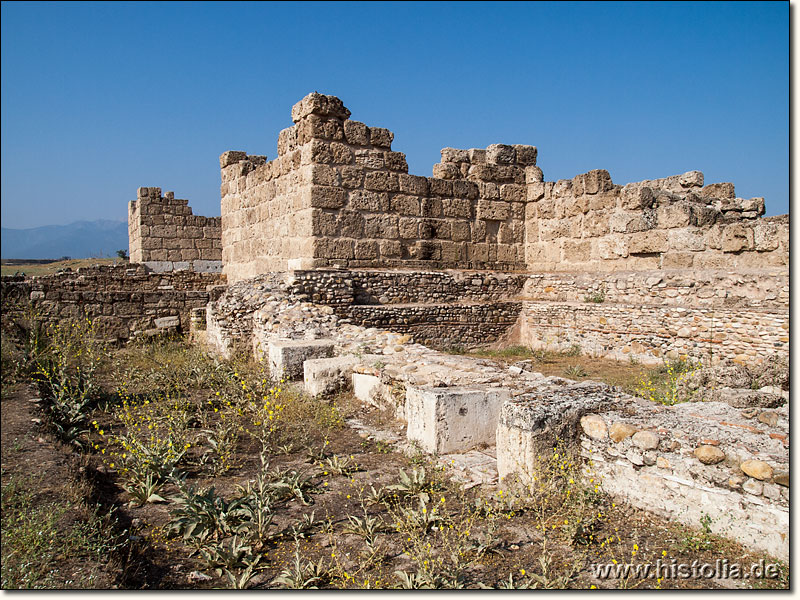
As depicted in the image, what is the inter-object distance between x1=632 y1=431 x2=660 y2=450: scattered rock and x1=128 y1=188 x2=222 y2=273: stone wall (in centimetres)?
1605

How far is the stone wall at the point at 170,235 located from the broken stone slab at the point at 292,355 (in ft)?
36.5

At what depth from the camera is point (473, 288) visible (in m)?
11.8

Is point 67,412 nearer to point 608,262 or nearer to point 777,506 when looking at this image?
point 777,506

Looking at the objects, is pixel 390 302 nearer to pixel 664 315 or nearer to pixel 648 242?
pixel 664 315

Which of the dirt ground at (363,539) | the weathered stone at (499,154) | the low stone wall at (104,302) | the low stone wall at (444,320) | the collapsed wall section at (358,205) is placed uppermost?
the weathered stone at (499,154)

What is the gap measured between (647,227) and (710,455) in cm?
794

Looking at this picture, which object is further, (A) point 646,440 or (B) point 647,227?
(B) point 647,227

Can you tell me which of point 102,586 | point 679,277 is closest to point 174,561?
point 102,586

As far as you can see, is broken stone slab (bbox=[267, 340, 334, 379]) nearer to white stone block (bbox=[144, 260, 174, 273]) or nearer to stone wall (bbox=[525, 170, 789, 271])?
stone wall (bbox=[525, 170, 789, 271])

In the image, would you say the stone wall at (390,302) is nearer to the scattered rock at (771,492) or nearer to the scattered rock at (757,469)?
the scattered rock at (757,469)

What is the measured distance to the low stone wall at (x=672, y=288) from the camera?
28.4 feet

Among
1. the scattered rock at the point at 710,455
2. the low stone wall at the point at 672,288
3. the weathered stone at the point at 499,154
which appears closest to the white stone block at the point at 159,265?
the weathered stone at the point at 499,154

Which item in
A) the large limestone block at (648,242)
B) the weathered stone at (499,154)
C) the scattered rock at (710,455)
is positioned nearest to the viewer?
the scattered rock at (710,455)

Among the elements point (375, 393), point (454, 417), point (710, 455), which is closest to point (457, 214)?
point (375, 393)
